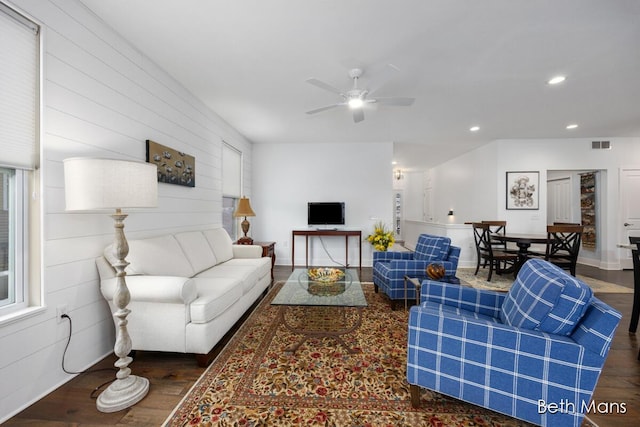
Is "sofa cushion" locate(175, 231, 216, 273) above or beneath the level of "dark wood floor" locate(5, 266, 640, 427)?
above

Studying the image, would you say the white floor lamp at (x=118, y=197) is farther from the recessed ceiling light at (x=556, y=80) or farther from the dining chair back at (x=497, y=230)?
the dining chair back at (x=497, y=230)

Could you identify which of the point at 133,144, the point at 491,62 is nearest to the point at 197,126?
the point at 133,144

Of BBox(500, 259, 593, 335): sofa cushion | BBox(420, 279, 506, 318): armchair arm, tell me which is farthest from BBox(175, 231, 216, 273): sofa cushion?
BBox(500, 259, 593, 335): sofa cushion

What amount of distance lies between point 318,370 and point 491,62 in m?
3.16

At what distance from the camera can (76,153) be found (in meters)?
1.86

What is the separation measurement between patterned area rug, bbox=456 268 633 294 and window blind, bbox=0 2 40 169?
498cm

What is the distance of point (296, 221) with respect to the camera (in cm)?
559

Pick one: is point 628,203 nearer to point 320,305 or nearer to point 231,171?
point 320,305

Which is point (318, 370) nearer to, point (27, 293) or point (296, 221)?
point (27, 293)

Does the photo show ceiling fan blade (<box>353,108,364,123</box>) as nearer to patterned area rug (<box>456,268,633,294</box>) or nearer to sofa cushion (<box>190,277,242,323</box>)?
sofa cushion (<box>190,277,242,323</box>)

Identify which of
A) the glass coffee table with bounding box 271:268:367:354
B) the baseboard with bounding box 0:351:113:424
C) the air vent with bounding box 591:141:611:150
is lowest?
the baseboard with bounding box 0:351:113:424

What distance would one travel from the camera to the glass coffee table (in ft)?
6.90

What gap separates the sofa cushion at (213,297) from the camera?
1.89 meters

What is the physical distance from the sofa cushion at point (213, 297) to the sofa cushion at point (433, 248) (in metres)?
2.27
